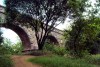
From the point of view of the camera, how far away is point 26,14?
16.9 metres

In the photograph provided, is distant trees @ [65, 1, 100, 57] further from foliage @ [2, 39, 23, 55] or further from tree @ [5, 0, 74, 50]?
foliage @ [2, 39, 23, 55]

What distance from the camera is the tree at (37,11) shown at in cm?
1669

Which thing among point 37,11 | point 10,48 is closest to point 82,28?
point 37,11

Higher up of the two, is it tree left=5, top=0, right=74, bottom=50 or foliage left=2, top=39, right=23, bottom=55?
tree left=5, top=0, right=74, bottom=50

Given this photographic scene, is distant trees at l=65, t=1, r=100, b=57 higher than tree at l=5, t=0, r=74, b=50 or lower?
lower

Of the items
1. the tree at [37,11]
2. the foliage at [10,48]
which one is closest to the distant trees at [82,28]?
the tree at [37,11]

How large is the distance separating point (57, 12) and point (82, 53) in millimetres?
3269

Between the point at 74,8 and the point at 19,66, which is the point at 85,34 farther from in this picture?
the point at 19,66

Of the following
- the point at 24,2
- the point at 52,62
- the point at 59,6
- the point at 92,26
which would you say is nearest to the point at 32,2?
the point at 24,2

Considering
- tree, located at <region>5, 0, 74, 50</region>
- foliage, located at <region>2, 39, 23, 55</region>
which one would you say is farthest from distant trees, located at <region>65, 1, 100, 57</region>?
foliage, located at <region>2, 39, 23, 55</region>

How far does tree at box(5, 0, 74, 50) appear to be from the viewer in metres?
16.7

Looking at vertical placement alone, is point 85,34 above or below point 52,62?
above

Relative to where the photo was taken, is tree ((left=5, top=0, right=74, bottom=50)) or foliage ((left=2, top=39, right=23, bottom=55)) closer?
foliage ((left=2, top=39, right=23, bottom=55))

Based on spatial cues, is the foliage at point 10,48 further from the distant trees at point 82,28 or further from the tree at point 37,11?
the distant trees at point 82,28
